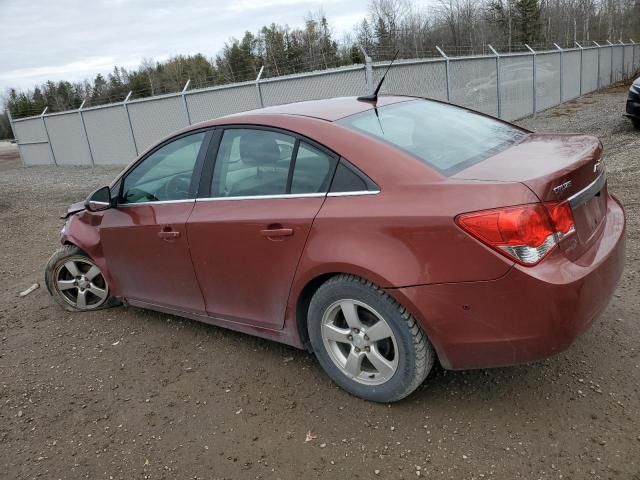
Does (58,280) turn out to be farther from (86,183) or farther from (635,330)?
(86,183)

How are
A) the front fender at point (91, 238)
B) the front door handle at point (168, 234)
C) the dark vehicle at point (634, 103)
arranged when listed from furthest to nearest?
the dark vehicle at point (634, 103) → the front fender at point (91, 238) → the front door handle at point (168, 234)

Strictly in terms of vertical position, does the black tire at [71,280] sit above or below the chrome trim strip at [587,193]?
below

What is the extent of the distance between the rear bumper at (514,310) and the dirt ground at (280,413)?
41cm

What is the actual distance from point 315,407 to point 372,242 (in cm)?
102

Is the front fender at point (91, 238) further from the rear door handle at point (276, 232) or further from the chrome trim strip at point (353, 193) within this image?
the chrome trim strip at point (353, 193)

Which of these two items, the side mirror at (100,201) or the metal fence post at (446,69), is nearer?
the side mirror at (100,201)

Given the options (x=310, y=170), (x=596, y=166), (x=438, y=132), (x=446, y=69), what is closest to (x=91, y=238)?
(x=310, y=170)

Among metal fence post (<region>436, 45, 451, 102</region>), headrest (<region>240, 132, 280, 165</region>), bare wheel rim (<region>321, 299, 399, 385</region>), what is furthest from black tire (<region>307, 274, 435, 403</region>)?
metal fence post (<region>436, 45, 451, 102</region>)

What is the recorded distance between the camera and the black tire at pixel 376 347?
8.25ft

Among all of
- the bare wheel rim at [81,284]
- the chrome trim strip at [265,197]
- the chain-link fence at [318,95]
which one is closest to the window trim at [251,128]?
the chrome trim strip at [265,197]

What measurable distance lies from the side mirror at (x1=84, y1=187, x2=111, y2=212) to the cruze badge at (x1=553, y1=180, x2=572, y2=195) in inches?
118

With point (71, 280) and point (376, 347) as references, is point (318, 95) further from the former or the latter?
point (376, 347)

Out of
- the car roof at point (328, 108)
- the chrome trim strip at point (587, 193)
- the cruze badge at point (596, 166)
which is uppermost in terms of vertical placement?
the car roof at point (328, 108)

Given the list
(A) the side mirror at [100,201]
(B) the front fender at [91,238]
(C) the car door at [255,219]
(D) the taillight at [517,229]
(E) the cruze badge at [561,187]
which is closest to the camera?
(D) the taillight at [517,229]
